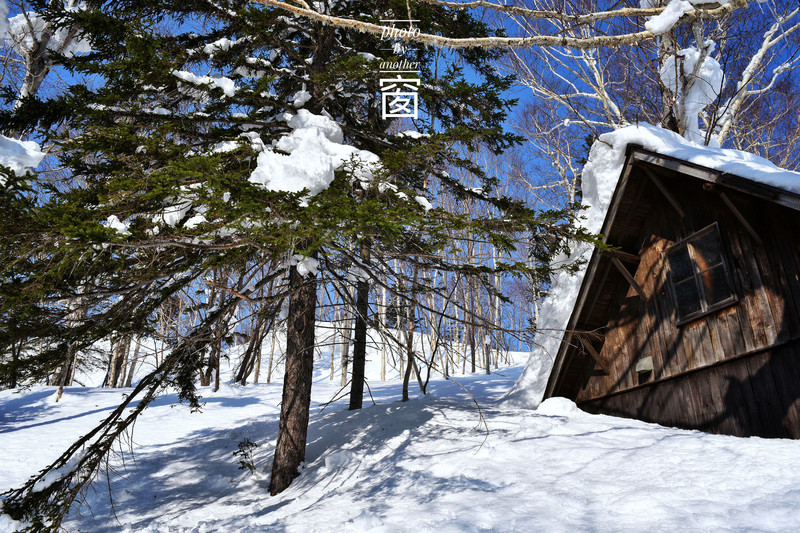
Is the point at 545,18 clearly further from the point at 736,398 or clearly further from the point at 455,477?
the point at 736,398

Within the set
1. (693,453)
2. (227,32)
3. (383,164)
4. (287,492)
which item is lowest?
(287,492)

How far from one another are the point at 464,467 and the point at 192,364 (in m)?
4.31

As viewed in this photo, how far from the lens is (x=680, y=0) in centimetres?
202

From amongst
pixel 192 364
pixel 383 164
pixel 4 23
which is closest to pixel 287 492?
pixel 192 364

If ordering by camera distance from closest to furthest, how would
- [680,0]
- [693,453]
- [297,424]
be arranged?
1. [680,0]
2. [693,453]
3. [297,424]

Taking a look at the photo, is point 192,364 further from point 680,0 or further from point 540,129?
point 540,129

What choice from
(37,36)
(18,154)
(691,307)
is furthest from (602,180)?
(37,36)

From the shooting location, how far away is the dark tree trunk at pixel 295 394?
6715mm

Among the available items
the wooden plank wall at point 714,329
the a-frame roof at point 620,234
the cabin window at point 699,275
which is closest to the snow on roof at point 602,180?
the a-frame roof at point 620,234

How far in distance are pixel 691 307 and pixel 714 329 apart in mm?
518

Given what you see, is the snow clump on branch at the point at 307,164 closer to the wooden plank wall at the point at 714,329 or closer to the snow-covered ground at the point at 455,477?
the snow-covered ground at the point at 455,477

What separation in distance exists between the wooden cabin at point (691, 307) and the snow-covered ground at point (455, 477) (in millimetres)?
687

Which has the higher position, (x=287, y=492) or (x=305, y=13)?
(x=305, y=13)

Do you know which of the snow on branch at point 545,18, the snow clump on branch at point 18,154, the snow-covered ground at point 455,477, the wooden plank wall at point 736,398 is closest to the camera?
the snow on branch at point 545,18
